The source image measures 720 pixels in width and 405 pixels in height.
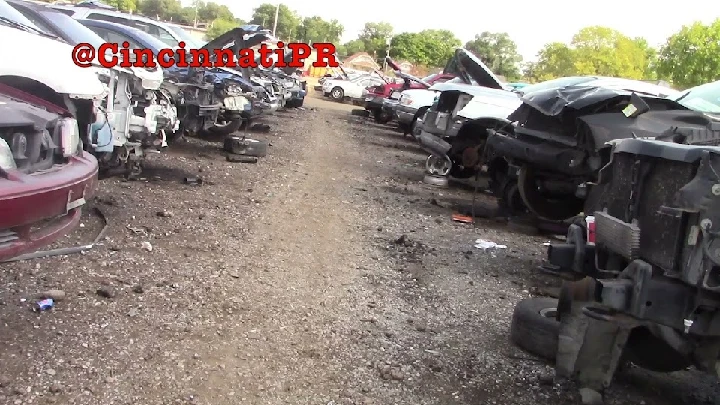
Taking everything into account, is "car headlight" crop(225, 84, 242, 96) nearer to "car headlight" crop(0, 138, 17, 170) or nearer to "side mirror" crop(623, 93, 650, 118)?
"side mirror" crop(623, 93, 650, 118)

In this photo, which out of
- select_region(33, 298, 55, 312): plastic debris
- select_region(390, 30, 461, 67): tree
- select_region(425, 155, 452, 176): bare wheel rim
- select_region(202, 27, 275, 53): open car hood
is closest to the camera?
select_region(33, 298, 55, 312): plastic debris

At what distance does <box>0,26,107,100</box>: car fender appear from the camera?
4484 millimetres

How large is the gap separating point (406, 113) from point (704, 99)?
28.5ft

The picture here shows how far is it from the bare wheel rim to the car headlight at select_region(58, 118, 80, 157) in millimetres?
7054

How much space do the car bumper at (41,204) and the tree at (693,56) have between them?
1390 inches

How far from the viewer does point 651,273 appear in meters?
3.12

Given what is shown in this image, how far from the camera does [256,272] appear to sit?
527cm

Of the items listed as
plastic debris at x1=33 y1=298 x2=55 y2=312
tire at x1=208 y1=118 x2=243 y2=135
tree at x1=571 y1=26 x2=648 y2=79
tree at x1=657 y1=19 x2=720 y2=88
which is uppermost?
tree at x1=571 y1=26 x2=648 y2=79

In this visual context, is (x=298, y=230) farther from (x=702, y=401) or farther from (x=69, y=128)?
(x=702, y=401)

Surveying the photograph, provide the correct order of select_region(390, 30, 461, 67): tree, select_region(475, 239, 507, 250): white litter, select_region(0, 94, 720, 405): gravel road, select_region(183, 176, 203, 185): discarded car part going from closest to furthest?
select_region(0, 94, 720, 405): gravel road, select_region(475, 239, 507, 250): white litter, select_region(183, 176, 203, 185): discarded car part, select_region(390, 30, 461, 67): tree

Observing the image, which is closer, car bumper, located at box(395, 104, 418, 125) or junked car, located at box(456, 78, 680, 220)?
junked car, located at box(456, 78, 680, 220)

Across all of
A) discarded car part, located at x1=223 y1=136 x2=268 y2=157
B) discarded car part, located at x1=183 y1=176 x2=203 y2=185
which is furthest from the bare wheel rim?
discarded car part, located at x1=183 y1=176 x2=203 y2=185

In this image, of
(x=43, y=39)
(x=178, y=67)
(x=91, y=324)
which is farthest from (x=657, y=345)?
(x=178, y=67)

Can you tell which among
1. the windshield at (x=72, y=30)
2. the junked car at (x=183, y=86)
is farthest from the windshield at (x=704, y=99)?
the junked car at (x=183, y=86)
